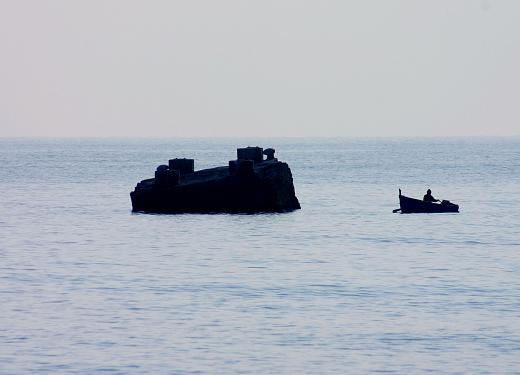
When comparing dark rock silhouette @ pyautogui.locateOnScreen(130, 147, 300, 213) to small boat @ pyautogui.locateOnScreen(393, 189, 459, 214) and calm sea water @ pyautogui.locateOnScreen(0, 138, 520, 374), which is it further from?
small boat @ pyautogui.locateOnScreen(393, 189, 459, 214)

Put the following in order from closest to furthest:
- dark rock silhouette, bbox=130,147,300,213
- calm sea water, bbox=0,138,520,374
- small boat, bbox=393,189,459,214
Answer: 1. calm sea water, bbox=0,138,520,374
2. dark rock silhouette, bbox=130,147,300,213
3. small boat, bbox=393,189,459,214

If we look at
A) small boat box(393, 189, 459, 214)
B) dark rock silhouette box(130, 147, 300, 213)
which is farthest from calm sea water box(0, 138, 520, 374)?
small boat box(393, 189, 459, 214)

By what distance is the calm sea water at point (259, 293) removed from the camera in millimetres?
25766

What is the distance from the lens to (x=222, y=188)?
2350 inches

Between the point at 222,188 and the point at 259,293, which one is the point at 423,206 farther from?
the point at 259,293

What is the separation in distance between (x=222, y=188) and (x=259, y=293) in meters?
25.3

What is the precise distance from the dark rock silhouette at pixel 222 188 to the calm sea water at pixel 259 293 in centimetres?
63

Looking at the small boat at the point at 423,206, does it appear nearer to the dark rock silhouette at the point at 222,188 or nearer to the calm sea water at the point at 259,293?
the calm sea water at the point at 259,293

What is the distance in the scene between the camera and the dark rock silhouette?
192 feet

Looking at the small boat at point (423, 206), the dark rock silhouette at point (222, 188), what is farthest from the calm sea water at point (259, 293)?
the small boat at point (423, 206)

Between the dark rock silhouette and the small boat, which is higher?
the dark rock silhouette

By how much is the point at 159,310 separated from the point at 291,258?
525 inches

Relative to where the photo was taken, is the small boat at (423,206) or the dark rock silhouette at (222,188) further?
the small boat at (423,206)

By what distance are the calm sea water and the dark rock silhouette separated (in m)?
0.63
